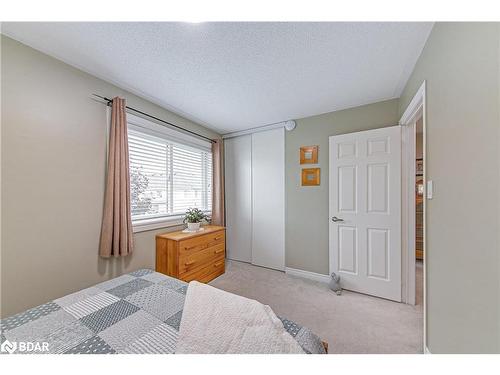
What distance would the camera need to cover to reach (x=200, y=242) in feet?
8.34

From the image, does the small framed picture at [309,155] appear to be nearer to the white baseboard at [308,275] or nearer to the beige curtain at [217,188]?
the beige curtain at [217,188]

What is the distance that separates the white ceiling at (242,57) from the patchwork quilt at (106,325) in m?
1.81

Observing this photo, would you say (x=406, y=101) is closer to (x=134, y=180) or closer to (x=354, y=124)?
(x=354, y=124)

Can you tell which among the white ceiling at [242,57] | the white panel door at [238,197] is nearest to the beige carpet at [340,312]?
the white panel door at [238,197]

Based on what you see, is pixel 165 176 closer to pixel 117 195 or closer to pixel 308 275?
pixel 117 195

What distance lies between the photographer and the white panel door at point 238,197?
3.40 m

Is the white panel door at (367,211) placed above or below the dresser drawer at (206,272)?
above

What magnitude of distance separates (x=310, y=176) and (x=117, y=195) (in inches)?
94.7

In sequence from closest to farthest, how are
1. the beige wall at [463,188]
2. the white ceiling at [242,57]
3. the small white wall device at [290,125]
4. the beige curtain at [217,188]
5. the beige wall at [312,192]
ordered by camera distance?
the beige wall at [463,188], the white ceiling at [242,57], the beige wall at [312,192], the small white wall device at [290,125], the beige curtain at [217,188]

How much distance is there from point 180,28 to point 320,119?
6.83 ft

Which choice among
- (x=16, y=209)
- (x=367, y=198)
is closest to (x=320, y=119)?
(x=367, y=198)

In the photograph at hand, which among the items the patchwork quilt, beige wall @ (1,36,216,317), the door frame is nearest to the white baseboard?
the door frame

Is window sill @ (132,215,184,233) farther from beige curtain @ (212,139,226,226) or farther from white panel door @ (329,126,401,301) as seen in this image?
white panel door @ (329,126,401,301)

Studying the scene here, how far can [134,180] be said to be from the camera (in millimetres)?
2285
